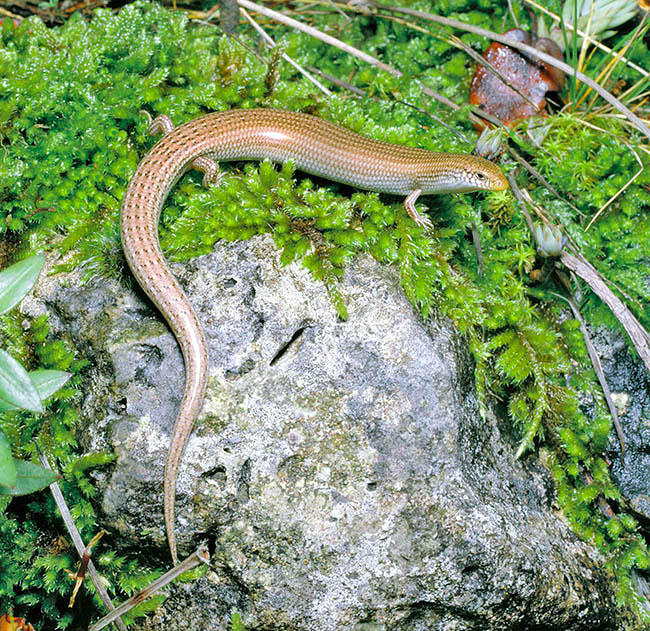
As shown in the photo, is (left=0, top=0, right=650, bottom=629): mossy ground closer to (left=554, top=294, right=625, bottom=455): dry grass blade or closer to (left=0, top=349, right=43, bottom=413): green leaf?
(left=554, top=294, right=625, bottom=455): dry grass blade

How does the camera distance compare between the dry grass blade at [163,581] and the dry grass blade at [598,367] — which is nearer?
the dry grass blade at [163,581]

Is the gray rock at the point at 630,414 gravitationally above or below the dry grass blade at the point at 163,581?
above

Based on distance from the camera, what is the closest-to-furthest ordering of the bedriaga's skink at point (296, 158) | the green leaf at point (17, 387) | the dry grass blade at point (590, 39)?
the green leaf at point (17, 387), the bedriaga's skink at point (296, 158), the dry grass blade at point (590, 39)

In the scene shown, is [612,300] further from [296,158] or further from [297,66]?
[297,66]

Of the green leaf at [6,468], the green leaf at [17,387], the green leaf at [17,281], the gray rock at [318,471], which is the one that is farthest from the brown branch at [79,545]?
the green leaf at [17,281]

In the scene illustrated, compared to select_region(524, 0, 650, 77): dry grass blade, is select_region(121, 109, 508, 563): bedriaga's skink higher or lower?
lower

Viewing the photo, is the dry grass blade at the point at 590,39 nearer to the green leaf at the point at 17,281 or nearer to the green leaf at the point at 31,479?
the green leaf at the point at 17,281

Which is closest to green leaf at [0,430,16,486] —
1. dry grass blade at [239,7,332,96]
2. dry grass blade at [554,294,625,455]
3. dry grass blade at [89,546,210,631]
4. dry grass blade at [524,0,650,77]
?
dry grass blade at [89,546,210,631]
